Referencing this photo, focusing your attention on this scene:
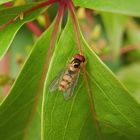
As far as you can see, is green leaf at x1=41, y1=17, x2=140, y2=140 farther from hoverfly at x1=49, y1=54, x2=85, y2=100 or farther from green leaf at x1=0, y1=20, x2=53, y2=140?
green leaf at x1=0, y1=20, x2=53, y2=140

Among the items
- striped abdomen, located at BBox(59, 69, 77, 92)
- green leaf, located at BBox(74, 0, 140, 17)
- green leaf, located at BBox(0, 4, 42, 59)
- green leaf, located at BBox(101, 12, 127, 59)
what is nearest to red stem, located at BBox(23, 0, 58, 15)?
green leaf, located at BBox(0, 4, 42, 59)

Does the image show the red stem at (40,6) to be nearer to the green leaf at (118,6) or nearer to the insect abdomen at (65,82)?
the green leaf at (118,6)

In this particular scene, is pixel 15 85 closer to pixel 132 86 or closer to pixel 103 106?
pixel 103 106

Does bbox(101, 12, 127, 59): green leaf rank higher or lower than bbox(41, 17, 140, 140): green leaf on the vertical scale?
higher

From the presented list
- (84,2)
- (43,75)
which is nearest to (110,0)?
(84,2)

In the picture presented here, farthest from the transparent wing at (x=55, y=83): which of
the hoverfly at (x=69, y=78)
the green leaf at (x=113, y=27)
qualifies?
the green leaf at (x=113, y=27)

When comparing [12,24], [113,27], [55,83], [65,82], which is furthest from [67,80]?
[113,27]
